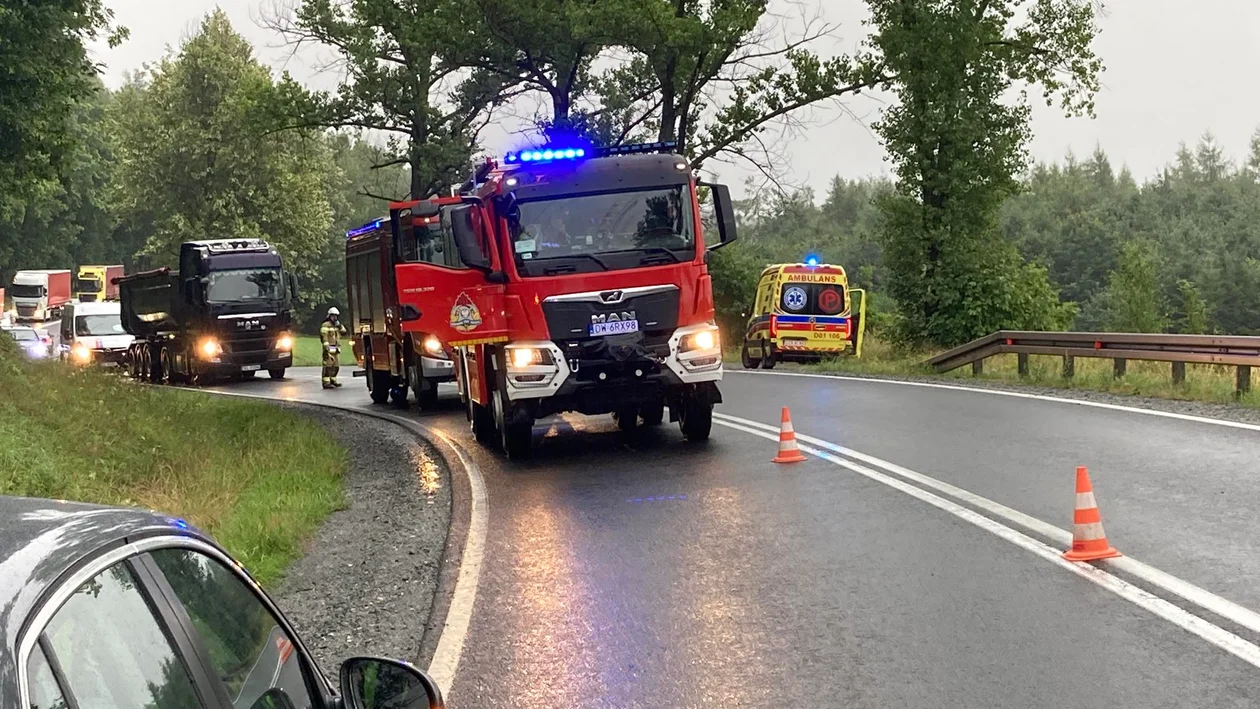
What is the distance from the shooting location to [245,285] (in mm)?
33500

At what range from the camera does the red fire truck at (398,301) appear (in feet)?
63.4

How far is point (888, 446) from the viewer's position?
1276 centimetres

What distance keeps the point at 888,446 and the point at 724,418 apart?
4.18 m

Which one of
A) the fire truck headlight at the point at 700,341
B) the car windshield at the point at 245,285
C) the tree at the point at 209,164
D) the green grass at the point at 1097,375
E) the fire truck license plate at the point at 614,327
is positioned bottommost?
the green grass at the point at 1097,375

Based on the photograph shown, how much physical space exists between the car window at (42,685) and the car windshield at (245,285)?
32825 mm

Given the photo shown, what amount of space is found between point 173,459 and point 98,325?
28.0 meters

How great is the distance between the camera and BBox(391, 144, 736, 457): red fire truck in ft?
43.0

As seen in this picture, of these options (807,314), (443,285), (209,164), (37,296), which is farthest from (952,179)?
(37,296)

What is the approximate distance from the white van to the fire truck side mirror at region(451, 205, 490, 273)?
2896 cm

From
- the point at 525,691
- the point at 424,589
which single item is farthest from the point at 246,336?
the point at 525,691

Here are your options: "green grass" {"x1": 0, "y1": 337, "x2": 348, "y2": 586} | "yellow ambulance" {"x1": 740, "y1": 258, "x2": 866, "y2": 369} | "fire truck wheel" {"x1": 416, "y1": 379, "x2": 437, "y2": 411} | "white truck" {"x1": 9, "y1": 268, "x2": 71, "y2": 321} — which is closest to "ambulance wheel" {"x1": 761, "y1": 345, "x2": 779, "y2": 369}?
"yellow ambulance" {"x1": 740, "y1": 258, "x2": 866, "y2": 369}

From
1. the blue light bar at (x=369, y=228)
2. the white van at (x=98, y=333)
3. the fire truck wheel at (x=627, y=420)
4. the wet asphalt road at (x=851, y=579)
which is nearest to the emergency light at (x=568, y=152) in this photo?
the wet asphalt road at (x=851, y=579)

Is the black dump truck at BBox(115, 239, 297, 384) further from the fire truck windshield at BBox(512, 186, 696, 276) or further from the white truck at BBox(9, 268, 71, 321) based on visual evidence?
the white truck at BBox(9, 268, 71, 321)

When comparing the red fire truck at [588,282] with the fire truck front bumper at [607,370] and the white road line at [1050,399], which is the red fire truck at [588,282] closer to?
the fire truck front bumper at [607,370]
